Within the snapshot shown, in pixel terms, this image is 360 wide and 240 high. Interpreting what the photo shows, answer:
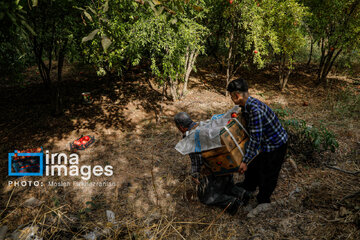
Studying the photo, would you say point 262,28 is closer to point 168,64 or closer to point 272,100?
point 272,100

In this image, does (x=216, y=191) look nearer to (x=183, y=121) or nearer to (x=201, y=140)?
(x=201, y=140)

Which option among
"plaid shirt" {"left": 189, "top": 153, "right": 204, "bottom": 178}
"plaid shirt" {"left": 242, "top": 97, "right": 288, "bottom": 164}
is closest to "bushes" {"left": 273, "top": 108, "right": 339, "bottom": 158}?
"plaid shirt" {"left": 242, "top": 97, "right": 288, "bottom": 164}

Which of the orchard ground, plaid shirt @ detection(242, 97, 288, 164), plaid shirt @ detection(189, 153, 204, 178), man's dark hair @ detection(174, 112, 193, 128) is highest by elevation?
plaid shirt @ detection(242, 97, 288, 164)

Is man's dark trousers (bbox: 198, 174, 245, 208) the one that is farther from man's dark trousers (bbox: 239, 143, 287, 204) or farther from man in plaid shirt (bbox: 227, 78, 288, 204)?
man in plaid shirt (bbox: 227, 78, 288, 204)

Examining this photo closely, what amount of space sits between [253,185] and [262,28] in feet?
20.6

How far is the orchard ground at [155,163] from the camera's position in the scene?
2.29m

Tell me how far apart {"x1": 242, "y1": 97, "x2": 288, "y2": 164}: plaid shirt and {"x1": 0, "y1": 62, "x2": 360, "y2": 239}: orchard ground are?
899 mm

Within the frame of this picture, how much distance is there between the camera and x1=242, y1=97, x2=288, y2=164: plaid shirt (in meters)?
2.18

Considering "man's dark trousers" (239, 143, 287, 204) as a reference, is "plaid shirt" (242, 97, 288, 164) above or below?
above

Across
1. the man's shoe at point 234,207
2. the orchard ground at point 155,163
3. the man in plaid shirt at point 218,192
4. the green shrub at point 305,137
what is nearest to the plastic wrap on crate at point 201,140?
the man in plaid shirt at point 218,192

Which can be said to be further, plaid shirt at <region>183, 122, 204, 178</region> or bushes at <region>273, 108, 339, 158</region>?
bushes at <region>273, 108, 339, 158</region>

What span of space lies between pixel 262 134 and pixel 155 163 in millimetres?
2884

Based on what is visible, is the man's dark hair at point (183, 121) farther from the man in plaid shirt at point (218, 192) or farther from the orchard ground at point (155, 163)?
the orchard ground at point (155, 163)

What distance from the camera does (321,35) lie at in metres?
8.19
